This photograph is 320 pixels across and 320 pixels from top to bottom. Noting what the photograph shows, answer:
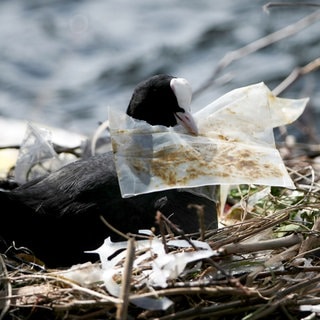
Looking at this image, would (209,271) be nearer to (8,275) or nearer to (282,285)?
(282,285)

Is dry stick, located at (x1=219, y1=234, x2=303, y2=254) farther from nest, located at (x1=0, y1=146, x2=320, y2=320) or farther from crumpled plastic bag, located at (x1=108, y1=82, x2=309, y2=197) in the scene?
crumpled plastic bag, located at (x1=108, y1=82, x2=309, y2=197)

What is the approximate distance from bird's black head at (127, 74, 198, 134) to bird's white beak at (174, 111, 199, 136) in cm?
6

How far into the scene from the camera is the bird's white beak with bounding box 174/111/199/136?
13.2 ft

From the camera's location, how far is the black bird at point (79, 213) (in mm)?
3996

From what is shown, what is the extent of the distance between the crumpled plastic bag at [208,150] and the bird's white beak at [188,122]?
0.08 ft

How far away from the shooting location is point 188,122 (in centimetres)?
409

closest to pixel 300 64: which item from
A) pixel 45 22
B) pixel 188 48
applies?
pixel 188 48

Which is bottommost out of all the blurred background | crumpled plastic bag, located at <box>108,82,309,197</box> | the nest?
the blurred background

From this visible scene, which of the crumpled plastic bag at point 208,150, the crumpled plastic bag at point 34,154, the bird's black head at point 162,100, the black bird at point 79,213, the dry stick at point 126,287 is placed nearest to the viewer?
the dry stick at point 126,287

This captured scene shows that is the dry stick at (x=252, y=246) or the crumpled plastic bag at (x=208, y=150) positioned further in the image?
the crumpled plastic bag at (x=208, y=150)

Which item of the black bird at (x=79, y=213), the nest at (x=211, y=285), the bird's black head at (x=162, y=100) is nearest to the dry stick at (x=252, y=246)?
the nest at (x=211, y=285)

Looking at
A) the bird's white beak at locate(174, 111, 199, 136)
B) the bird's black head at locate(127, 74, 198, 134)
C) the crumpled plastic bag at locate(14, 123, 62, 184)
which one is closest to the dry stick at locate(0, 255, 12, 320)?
the bird's white beak at locate(174, 111, 199, 136)

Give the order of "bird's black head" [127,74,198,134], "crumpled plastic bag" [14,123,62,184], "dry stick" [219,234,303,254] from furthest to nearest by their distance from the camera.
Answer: "crumpled plastic bag" [14,123,62,184], "bird's black head" [127,74,198,134], "dry stick" [219,234,303,254]

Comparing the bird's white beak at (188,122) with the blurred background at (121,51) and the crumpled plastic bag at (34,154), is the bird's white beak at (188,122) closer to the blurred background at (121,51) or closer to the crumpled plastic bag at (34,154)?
the crumpled plastic bag at (34,154)
